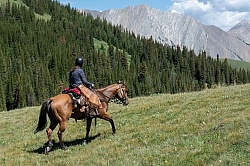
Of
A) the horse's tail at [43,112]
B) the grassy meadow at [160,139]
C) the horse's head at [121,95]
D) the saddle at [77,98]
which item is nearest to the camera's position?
the grassy meadow at [160,139]

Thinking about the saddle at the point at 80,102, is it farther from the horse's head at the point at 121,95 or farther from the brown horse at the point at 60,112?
the horse's head at the point at 121,95

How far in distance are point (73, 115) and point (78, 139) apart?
210 centimetres

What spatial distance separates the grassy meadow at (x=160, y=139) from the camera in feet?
40.2

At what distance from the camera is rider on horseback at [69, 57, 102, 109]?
1759 cm

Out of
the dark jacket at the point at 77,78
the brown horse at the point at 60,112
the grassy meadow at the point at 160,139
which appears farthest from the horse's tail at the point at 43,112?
the dark jacket at the point at 77,78

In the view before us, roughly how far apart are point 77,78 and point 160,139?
223 inches

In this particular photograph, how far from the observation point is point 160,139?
15.1 meters

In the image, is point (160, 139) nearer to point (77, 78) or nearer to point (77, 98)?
point (77, 98)

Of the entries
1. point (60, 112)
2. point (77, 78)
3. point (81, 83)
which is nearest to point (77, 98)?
point (81, 83)

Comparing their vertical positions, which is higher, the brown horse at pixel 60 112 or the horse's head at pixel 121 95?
the horse's head at pixel 121 95

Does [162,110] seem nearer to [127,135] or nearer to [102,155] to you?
[127,135]

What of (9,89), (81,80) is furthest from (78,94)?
(9,89)

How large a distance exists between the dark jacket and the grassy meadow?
3.18 m

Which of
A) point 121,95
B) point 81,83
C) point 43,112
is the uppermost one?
point 81,83
